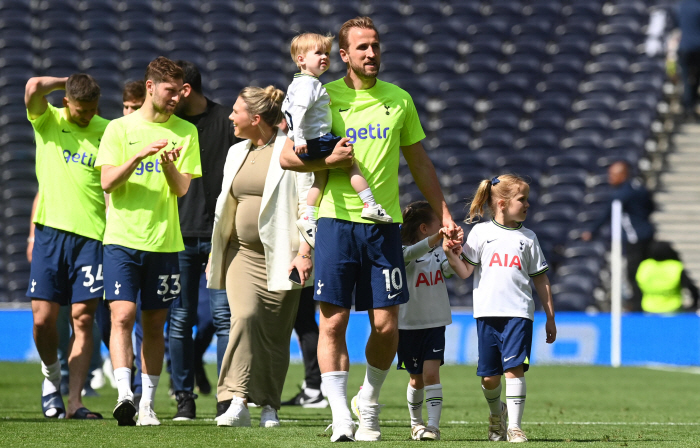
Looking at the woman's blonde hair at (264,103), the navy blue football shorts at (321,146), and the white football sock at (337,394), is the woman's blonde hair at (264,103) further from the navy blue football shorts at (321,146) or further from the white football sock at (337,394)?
the white football sock at (337,394)

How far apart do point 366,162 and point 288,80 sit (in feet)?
39.1

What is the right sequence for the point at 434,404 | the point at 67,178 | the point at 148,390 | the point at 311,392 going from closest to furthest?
Result: the point at 434,404, the point at 148,390, the point at 67,178, the point at 311,392

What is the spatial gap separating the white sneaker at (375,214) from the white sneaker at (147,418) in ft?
5.57

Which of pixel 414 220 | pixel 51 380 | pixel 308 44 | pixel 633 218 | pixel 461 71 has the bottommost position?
pixel 51 380

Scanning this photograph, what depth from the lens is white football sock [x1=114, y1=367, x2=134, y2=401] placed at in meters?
4.99

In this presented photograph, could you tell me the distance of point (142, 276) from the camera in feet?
17.4

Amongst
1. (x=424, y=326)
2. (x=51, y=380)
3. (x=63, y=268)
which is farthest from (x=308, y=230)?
(x=51, y=380)

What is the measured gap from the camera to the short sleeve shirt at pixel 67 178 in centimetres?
573

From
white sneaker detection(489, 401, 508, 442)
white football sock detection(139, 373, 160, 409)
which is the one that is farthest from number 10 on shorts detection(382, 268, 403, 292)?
white football sock detection(139, 373, 160, 409)

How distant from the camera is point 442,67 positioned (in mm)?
16625

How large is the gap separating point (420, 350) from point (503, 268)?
0.68 m

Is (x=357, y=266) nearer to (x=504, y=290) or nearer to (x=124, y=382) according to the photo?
(x=504, y=290)

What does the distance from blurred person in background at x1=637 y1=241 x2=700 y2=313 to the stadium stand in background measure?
1.47 meters

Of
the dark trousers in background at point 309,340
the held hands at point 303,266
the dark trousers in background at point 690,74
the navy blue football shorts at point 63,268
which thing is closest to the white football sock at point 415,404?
the held hands at point 303,266
